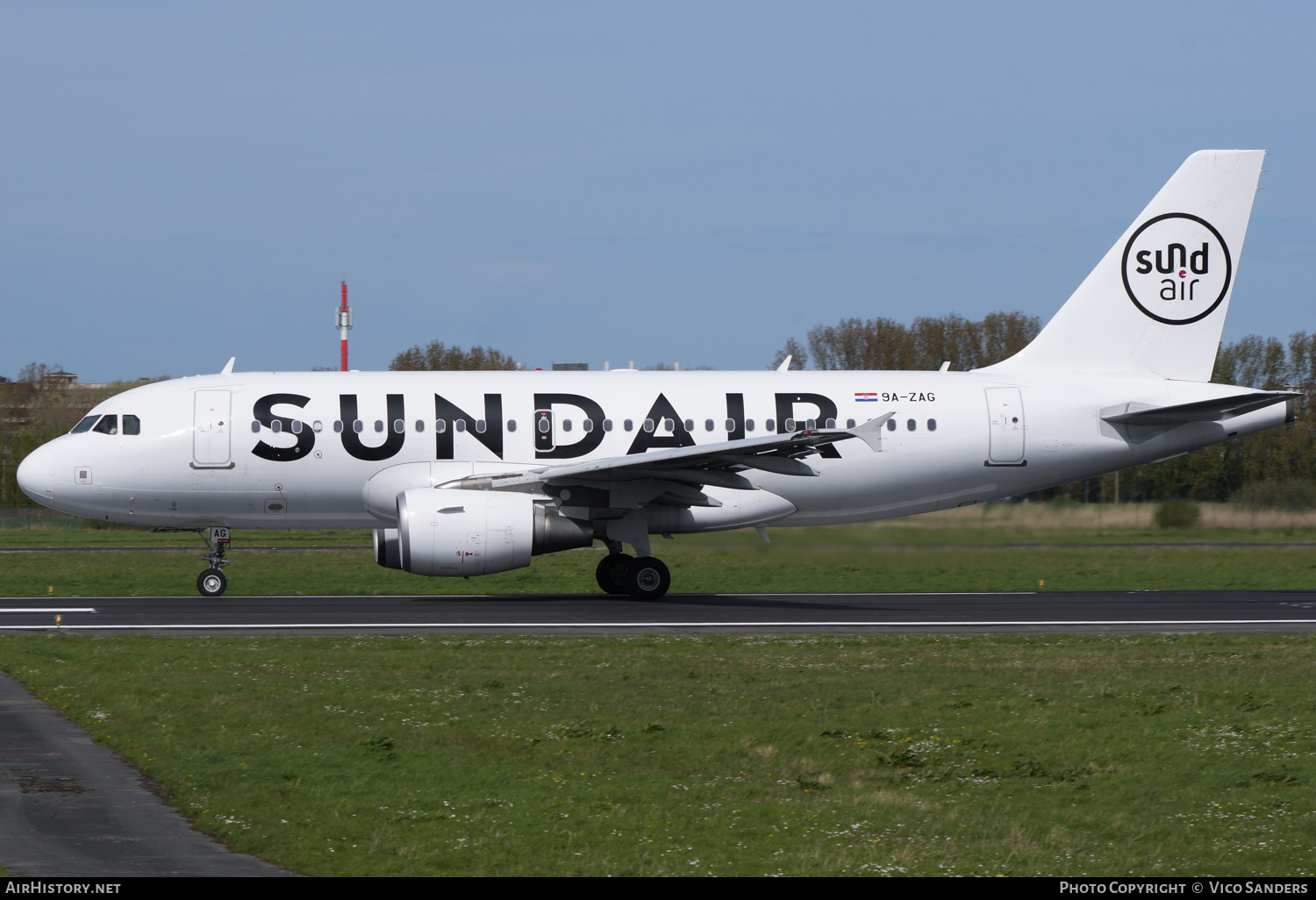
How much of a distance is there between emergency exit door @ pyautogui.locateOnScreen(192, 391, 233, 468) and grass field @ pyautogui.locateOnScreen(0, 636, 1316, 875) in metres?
6.87

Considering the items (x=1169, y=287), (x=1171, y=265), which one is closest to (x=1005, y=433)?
(x=1169, y=287)

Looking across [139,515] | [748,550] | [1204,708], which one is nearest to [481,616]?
[748,550]

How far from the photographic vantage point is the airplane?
22056 millimetres

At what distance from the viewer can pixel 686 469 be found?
70.5 feet

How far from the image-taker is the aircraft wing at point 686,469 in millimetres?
20531

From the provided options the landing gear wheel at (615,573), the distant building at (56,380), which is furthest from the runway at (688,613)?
the distant building at (56,380)

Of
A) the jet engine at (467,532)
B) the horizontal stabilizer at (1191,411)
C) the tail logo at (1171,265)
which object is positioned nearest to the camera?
the jet engine at (467,532)

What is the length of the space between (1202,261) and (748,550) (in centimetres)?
1120

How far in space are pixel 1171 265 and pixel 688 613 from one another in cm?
1280

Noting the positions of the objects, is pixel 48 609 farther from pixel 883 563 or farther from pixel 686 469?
pixel 883 563

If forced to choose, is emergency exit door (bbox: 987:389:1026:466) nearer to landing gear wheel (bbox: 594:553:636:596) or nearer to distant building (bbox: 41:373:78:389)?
landing gear wheel (bbox: 594:553:636:596)

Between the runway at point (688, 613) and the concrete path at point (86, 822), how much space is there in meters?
7.58

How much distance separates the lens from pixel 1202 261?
25.8 m

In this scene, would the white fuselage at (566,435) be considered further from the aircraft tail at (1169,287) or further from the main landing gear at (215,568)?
the aircraft tail at (1169,287)
